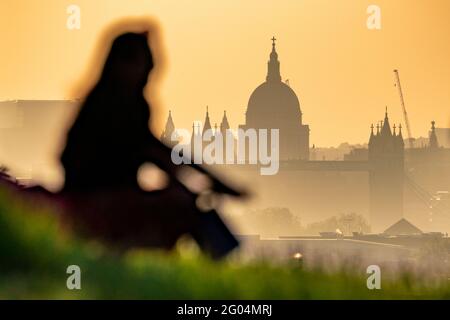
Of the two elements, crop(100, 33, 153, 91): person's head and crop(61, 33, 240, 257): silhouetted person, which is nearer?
crop(61, 33, 240, 257): silhouetted person

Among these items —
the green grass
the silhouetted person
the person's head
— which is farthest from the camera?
the person's head

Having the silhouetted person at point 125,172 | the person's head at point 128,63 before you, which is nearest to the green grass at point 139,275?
the silhouetted person at point 125,172

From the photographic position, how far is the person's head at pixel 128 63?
8930 millimetres

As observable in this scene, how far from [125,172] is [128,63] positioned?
80cm


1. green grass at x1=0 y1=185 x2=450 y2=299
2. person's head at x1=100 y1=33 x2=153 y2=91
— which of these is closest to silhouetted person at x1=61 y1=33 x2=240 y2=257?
person's head at x1=100 y1=33 x2=153 y2=91

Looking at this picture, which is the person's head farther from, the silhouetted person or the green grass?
the green grass

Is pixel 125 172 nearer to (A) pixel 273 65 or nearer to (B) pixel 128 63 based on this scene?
(B) pixel 128 63

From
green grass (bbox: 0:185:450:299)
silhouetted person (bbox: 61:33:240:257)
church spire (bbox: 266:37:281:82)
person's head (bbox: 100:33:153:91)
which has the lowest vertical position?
green grass (bbox: 0:185:450:299)

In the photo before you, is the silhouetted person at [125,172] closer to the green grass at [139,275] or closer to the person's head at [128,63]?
the person's head at [128,63]

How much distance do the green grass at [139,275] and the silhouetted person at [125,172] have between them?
0.16 meters

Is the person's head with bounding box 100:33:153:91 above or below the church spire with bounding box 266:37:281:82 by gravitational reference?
below

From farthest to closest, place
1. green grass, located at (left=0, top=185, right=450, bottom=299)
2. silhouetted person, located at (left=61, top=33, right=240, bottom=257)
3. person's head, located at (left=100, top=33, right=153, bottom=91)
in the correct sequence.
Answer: person's head, located at (left=100, top=33, right=153, bottom=91) < silhouetted person, located at (left=61, top=33, right=240, bottom=257) < green grass, located at (left=0, top=185, right=450, bottom=299)

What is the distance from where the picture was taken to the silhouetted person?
8695 mm
